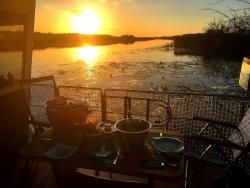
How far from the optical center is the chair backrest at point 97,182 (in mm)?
1675

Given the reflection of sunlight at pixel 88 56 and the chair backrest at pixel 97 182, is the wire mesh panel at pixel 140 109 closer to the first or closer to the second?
the chair backrest at pixel 97 182

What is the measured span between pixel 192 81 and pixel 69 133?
60.6ft

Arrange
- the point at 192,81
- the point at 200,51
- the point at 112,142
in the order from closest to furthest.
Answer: the point at 112,142
the point at 192,81
the point at 200,51

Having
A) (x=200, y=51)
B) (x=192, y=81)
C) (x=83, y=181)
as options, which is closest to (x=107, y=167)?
(x=83, y=181)

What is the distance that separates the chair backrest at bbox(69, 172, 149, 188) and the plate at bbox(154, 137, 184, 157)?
80 centimetres

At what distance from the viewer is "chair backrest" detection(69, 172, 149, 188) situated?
65.9 inches

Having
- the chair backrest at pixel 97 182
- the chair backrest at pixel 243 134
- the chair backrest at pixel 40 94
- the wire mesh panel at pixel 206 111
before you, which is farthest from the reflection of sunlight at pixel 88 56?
the chair backrest at pixel 97 182

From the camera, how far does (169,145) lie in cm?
270

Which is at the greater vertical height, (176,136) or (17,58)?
(17,58)

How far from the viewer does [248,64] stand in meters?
4.82

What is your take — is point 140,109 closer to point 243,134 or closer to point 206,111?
A: point 206,111

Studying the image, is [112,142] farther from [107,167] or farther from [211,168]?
[211,168]

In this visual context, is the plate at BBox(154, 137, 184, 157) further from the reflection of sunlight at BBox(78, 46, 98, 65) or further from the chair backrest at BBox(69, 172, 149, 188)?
the reflection of sunlight at BBox(78, 46, 98, 65)

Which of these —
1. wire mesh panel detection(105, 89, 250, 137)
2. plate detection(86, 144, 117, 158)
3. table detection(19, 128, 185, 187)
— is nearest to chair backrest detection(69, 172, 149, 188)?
table detection(19, 128, 185, 187)
